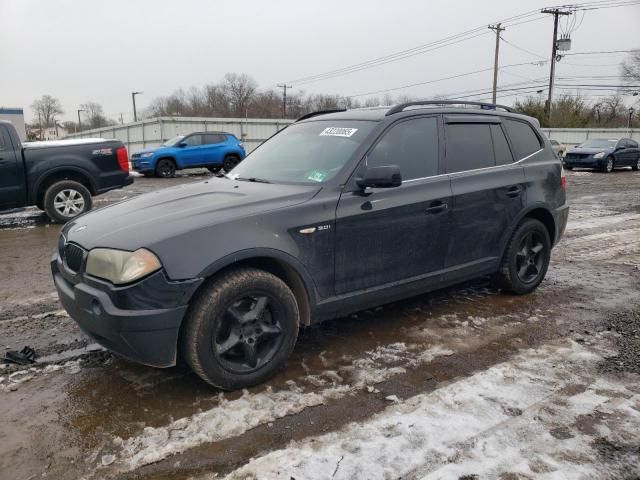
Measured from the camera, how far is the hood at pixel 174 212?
304 centimetres

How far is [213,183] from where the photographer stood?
416cm

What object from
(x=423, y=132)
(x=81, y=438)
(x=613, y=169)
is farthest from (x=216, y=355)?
(x=613, y=169)

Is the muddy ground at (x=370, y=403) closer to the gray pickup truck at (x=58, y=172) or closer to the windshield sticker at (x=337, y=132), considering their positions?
the windshield sticker at (x=337, y=132)

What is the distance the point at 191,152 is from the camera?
62.7ft

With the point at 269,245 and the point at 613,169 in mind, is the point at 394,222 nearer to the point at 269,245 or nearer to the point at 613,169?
the point at 269,245

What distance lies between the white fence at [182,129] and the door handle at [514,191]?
877 inches

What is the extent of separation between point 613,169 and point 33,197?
2347 centimetres

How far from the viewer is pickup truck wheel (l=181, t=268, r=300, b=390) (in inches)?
118

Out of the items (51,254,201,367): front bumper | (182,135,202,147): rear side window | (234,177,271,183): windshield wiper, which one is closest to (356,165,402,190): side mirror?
(234,177,271,183): windshield wiper

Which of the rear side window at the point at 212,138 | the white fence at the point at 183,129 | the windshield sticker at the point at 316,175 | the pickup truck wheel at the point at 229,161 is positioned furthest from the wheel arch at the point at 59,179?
the white fence at the point at 183,129

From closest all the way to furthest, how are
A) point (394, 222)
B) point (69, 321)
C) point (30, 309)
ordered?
1. point (394, 222)
2. point (69, 321)
3. point (30, 309)

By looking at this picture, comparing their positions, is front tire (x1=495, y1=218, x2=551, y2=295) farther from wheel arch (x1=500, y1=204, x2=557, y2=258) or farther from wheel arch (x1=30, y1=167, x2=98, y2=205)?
wheel arch (x1=30, y1=167, x2=98, y2=205)

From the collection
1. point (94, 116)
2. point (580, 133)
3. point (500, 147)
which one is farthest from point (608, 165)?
point (94, 116)

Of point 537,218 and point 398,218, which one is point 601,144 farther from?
point 398,218
